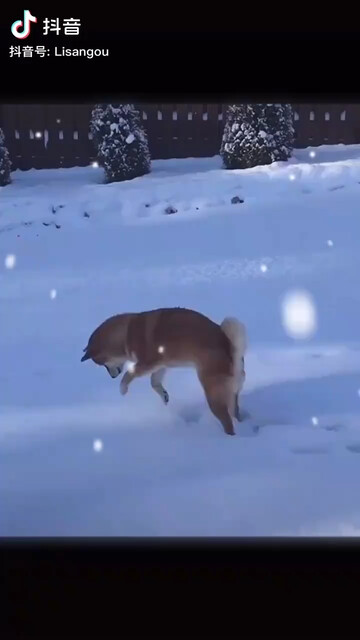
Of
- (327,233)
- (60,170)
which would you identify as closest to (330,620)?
(327,233)

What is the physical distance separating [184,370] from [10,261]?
587 mm

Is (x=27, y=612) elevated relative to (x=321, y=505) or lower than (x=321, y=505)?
lower

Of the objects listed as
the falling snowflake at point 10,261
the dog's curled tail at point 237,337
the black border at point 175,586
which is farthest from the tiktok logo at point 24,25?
the black border at point 175,586

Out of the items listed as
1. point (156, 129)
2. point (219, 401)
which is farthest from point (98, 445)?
point (156, 129)

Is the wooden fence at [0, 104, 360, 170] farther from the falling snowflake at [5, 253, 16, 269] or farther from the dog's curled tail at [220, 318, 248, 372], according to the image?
the dog's curled tail at [220, 318, 248, 372]

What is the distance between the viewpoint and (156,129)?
162cm

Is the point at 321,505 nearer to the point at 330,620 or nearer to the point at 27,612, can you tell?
the point at 330,620

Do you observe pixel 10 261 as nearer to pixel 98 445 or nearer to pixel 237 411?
pixel 98 445

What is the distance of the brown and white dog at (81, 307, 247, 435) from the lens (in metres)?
1.75

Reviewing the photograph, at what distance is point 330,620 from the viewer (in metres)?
1.47

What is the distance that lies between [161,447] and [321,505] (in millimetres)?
443

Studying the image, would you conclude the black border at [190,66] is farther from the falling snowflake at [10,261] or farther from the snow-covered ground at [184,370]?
the falling snowflake at [10,261]

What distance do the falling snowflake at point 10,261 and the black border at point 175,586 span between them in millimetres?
732

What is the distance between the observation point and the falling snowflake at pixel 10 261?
1.70 m
